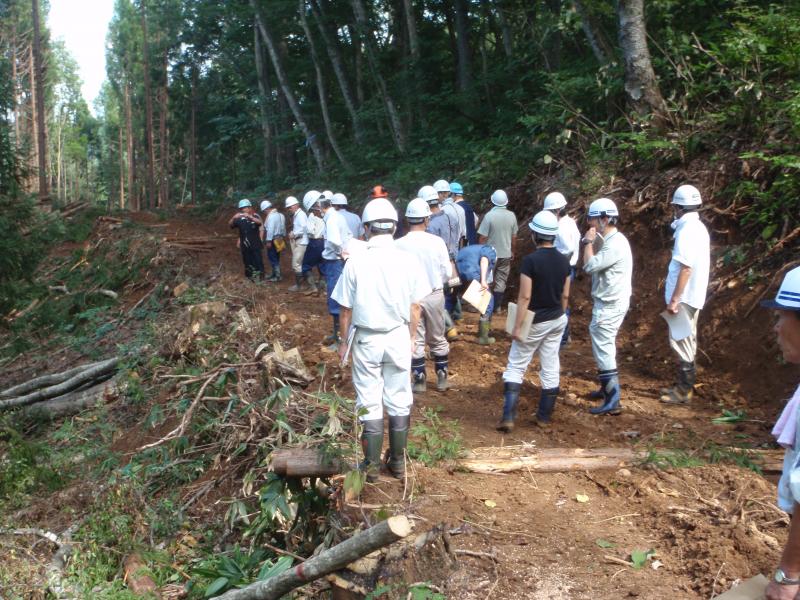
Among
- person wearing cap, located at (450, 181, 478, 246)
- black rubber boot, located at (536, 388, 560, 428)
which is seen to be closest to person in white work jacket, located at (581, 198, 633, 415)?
black rubber boot, located at (536, 388, 560, 428)

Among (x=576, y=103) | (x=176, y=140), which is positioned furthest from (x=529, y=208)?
(x=176, y=140)

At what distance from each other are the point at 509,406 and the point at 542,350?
62 cm

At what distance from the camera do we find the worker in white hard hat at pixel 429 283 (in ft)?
22.6

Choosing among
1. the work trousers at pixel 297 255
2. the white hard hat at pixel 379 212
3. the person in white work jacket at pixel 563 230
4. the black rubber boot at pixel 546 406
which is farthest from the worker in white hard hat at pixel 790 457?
the work trousers at pixel 297 255

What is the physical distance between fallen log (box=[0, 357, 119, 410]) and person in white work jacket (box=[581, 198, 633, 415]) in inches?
295

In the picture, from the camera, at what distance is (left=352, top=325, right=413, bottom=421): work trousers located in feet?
16.6

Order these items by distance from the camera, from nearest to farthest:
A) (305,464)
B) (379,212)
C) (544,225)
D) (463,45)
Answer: (305,464)
(379,212)
(544,225)
(463,45)

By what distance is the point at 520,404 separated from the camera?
7414 millimetres

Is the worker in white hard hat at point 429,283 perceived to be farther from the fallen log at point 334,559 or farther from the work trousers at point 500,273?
the fallen log at point 334,559

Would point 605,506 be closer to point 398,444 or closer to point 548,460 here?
point 548,460

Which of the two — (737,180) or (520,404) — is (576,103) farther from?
(520,404)

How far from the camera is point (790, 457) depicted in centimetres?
237

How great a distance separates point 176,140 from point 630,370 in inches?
1770

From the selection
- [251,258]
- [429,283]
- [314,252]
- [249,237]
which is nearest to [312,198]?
[314,252]
